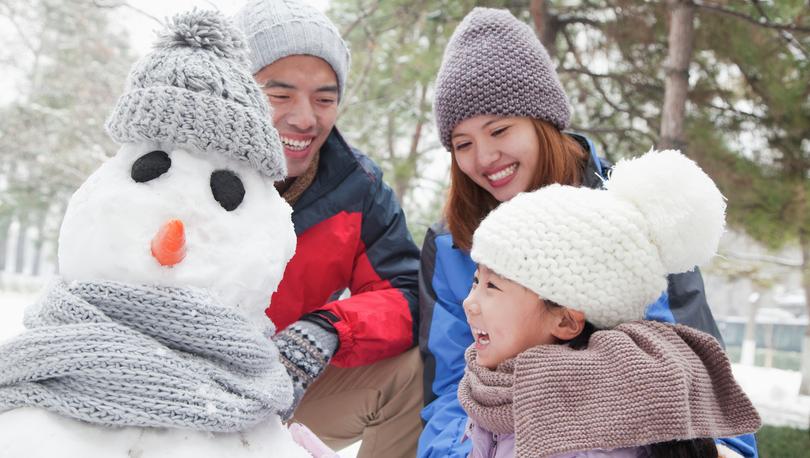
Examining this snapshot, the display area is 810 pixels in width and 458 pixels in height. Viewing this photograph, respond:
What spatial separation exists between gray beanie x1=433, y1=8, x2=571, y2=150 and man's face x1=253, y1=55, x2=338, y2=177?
0.36 metres

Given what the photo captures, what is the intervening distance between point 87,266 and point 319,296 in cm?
115

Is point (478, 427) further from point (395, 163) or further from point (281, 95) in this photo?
point (395, 163)

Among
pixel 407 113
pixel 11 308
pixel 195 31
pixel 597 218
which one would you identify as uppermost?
pixel 195 31

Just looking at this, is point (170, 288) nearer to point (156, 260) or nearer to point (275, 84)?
point (156, 260)

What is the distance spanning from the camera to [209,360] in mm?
1225

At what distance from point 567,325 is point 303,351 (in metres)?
0.61

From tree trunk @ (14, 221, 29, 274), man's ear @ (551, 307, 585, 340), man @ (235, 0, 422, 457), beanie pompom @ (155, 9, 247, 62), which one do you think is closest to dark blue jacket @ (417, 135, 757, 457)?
man @ (235, 0, 422, 457)

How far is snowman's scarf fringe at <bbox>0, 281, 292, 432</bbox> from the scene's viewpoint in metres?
1.12

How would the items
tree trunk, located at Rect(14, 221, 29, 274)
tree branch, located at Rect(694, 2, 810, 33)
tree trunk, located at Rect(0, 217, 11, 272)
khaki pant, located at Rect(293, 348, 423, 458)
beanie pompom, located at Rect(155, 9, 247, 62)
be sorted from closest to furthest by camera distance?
beanie pompom, located at Rect(155, 9, 247, 62), khaki pant, located at Rect(293, 348, 423, 458), tree branch, located at Rect(694, 2, 810, 33), tree trunk, located at Rect(0, 217, 11, 272), tree trunk, located at Rect(14, 221, 29, 274)

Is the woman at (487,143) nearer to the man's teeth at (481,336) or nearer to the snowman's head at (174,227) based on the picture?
the man's teeth at (481,336)

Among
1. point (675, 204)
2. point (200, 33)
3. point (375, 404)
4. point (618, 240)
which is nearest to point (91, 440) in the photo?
point (200, 33)

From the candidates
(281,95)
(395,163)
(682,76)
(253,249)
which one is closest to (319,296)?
(281,95)

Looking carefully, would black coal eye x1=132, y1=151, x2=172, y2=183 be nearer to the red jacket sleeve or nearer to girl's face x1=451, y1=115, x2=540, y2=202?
the red jacket sleeve

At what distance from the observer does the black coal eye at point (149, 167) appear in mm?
1263
